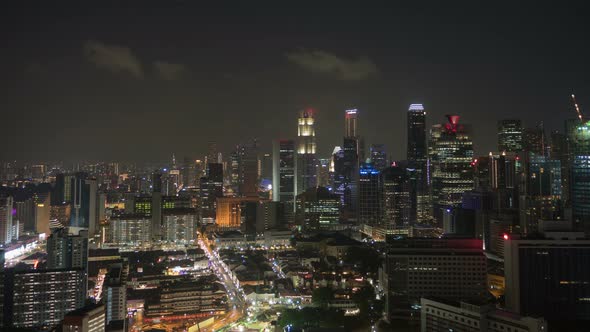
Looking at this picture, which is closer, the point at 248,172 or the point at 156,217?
the point at 156,217

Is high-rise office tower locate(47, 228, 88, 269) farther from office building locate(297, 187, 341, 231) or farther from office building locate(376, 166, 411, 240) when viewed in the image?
office building locate(376, 166, 411, 240)

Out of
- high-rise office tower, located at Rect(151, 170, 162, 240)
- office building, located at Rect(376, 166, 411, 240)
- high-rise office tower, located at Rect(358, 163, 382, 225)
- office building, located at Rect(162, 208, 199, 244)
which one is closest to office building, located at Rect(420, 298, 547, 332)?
office building, located at Rect(376, 166, 411, 240)

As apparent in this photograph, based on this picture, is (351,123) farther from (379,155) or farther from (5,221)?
(5,221)

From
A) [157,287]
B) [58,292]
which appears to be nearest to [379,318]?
[157,287]

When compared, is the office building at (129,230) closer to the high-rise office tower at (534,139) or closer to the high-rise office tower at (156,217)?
the high-rise office tower at (156,217)

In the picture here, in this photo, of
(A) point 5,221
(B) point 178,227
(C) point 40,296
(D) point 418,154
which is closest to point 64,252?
(C) point 40,296

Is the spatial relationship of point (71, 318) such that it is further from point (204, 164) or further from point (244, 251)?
point (204, 164)
